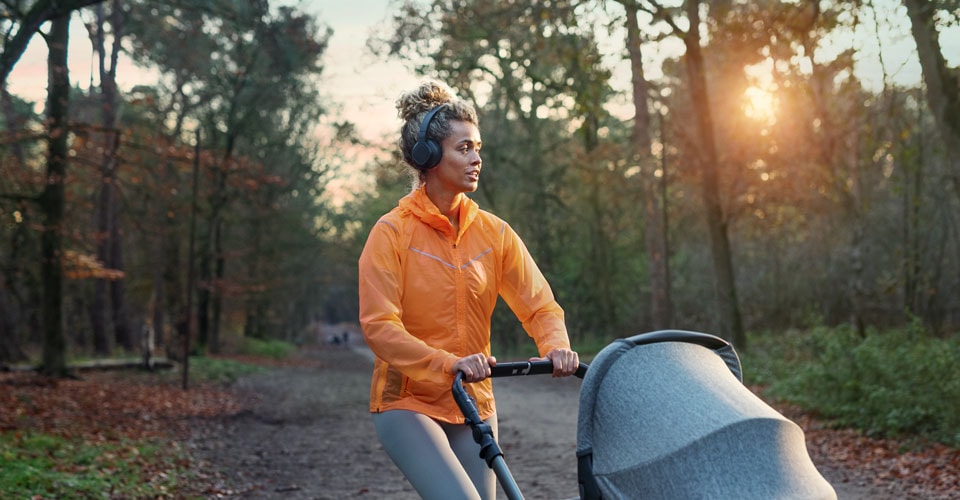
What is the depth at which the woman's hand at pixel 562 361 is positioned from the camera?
123 inches

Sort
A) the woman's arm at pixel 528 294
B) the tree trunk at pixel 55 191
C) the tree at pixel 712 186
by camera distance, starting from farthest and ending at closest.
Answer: the tree at pixel 712 186 < the tree trunk at pixel 55 191 < the woman's arm at pixel 528 294

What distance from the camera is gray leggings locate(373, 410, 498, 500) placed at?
2.98m

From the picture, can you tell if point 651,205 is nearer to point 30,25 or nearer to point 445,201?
point 30,25

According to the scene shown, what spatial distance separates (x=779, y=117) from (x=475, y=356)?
22196 millimetres

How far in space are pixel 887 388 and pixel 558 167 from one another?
22073 millimetres

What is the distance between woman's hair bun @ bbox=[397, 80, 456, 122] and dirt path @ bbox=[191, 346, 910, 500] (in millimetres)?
5077

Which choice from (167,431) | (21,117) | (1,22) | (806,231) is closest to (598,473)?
(167,431)

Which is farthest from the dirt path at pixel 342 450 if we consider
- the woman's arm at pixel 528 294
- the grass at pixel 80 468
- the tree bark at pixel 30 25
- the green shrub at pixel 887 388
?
the tree bark at pixel 30 25

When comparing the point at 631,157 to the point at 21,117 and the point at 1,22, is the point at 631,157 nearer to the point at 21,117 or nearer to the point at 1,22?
the point at 21,117

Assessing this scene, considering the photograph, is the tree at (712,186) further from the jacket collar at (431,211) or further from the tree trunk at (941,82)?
the jacket collar at (431,211)

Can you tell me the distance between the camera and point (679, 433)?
7.73 ft

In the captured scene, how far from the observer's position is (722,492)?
2258mm

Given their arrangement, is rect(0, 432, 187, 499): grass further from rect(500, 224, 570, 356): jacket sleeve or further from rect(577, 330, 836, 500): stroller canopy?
rect(577, 330, 836, 500): stroller canopy

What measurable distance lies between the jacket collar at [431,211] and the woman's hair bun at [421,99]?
267mm
